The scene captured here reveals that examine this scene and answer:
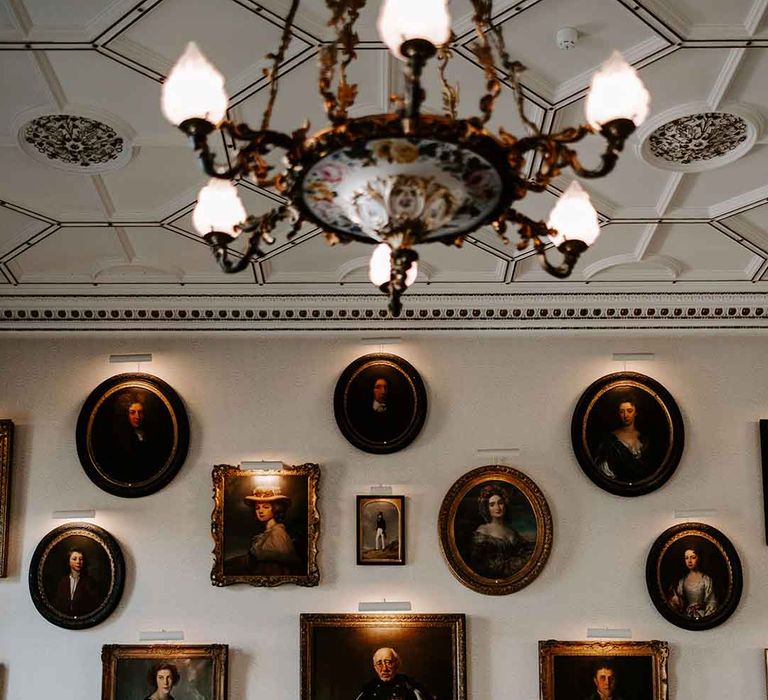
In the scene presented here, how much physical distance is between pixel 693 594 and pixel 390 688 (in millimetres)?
3633

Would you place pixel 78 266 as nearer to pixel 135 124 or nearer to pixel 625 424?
pixel 135 124

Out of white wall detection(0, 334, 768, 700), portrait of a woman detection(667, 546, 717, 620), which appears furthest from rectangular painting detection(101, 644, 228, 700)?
portrait of a woman detection(667, 546, 717, 620)

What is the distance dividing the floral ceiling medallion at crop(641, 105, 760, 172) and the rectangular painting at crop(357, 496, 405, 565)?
5.09 m

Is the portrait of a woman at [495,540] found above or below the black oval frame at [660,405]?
below

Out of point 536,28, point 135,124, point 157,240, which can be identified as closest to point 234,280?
point 157,240

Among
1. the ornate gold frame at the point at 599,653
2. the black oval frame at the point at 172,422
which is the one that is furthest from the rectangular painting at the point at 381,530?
the black oval frame at the point at 172,422

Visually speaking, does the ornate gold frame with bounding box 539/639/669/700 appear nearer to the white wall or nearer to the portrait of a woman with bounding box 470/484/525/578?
the white wall

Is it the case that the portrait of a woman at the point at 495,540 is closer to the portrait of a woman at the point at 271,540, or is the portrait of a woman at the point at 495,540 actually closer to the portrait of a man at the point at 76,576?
the portrait of a woman at the point at 271,540

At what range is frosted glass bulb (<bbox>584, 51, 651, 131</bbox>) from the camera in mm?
5520

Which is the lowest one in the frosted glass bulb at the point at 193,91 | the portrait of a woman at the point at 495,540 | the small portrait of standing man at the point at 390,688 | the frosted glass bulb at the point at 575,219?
the small portrait of standing man at the point at 390,688

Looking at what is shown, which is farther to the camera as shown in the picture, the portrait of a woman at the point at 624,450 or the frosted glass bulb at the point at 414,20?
the portrait of a woman at the point at 624,450

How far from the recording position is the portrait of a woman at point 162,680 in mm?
12539

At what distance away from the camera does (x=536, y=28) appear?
8273 mm

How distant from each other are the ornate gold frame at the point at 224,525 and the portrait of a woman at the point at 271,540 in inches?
4.0
